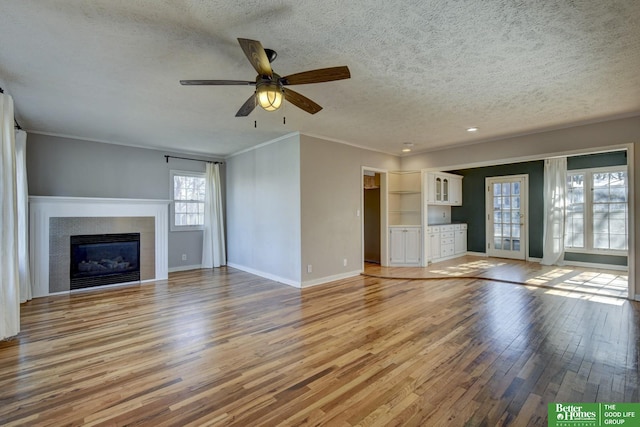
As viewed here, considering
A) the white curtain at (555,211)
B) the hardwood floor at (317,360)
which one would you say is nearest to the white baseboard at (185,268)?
the hardwood floor at (317,360)

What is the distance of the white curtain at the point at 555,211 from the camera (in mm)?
7039

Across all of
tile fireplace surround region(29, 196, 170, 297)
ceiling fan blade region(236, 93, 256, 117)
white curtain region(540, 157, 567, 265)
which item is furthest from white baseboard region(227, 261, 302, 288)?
white curtain region(540, 157, 567, 265)

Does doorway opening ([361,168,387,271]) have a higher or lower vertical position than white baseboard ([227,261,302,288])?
higher

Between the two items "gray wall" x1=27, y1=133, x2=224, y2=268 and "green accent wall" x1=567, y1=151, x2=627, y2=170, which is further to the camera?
"green accent wall" x1=567, y1=151, x2=627, y2=170

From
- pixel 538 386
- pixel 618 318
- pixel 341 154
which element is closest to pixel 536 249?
pixel 618 318

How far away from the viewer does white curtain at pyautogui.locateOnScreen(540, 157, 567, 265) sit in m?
7.04

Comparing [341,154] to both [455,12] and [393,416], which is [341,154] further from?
[393,416]

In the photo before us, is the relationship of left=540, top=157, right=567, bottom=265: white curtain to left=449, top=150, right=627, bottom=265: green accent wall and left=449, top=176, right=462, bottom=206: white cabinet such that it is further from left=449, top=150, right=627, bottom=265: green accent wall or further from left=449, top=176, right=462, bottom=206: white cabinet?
left=449, top=176, right=462, bottom=206: white cabinet

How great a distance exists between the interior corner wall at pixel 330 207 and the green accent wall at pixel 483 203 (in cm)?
407

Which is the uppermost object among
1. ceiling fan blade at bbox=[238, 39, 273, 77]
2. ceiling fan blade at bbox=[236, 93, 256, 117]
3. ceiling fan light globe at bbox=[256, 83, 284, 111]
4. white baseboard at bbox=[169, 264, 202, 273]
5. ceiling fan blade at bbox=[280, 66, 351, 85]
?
ceiling fan blade at bbox=[238, 39, 273, 77]

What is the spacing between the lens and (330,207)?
223 inches

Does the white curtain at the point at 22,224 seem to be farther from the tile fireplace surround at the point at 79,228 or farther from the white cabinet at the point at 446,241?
the white cabinet at the point at 446,241

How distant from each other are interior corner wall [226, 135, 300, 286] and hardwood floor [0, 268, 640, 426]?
3.90 ft

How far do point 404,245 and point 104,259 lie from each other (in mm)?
6188
